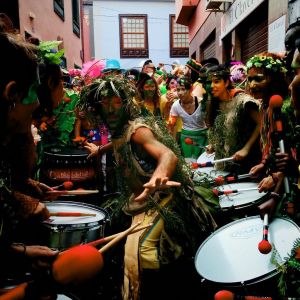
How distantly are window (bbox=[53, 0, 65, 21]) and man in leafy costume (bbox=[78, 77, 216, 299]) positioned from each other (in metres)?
13.8

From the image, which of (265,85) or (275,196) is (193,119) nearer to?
(265,85)

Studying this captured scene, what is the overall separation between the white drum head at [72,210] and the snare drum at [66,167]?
152 cm

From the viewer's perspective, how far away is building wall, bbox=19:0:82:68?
1110 centimetres

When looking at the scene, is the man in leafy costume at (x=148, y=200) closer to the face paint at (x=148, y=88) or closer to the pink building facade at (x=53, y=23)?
the face paint at (x=148, y=88)

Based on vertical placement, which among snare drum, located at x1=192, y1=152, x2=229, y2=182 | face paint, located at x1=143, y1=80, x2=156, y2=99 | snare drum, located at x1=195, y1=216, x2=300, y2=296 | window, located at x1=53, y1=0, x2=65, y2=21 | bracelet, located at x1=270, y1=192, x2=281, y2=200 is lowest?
snare drum, located at x1=195, y1=216, x2=300, y2=296

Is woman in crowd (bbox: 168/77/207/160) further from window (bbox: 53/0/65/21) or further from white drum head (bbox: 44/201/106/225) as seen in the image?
window (bbox: 53/0/65/21)

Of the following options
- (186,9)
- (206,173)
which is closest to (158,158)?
(206,173)

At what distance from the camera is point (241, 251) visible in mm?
2271

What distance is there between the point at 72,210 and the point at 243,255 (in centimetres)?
125

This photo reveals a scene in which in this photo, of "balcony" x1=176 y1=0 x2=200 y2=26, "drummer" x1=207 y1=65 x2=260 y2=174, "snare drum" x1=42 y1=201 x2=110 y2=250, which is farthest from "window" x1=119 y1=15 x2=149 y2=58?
"snare drum" x1=42 y1=201 x2=110 y2=250

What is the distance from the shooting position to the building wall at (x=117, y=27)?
30.5 meters

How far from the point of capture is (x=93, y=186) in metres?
4.57

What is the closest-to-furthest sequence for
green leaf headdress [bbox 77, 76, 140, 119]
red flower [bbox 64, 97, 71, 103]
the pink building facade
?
green leaf headdress [bbox 77, 76, 140, 119]
red flower [bbox 64, 97, 71, 103]
the pink building facade

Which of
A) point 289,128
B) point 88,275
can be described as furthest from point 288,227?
point 88,275
